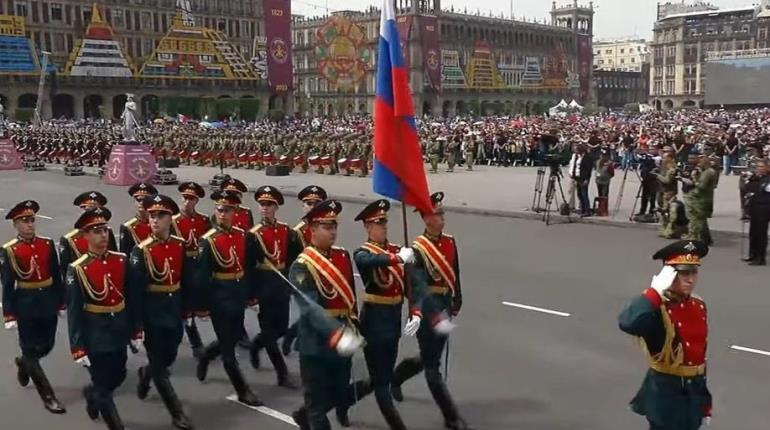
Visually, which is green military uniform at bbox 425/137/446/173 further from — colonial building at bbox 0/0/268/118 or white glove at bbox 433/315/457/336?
colonial building at bbox 0/0/268/118

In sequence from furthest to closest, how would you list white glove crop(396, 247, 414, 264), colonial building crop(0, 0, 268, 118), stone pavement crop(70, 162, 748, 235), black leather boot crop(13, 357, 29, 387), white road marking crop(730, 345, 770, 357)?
1. colonial building crop(0, 0, 268, 118)
2. stone pavement crop(70, 162, 748, 235)
3. white road marking crop(730, 345, 770, 357)
4. black leather boot crop(13, 357, 29, 387)
5. white glove crop(396, 247, 414, 264)

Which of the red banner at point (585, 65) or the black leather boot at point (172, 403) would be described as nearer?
the black leather boot at point (172, 403)

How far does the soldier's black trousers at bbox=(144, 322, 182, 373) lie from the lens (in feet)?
20.5

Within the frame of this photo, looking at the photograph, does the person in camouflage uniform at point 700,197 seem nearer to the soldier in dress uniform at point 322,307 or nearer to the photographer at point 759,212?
the photographer at point 759,212

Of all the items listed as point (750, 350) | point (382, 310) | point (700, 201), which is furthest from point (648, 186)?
point (382, 310)

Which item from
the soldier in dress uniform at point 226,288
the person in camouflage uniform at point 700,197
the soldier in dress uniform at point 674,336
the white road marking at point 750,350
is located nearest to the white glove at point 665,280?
the soldier in dress uniform at point 674,336

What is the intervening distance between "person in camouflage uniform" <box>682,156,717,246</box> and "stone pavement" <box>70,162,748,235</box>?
1833mm

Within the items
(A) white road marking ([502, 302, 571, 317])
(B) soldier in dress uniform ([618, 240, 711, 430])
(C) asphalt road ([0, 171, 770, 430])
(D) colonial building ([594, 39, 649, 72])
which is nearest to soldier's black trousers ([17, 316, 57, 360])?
(C) asphalt road ([0, 171, 770, 430])

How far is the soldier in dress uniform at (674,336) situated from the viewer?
14.5 feet

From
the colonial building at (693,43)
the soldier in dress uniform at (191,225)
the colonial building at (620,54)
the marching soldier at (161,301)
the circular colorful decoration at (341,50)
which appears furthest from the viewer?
the colonial building at (620,54)

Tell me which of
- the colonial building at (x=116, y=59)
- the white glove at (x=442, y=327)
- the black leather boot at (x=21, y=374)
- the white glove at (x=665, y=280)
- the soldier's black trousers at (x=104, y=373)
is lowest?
the black leather boot at (x=21, y=374)

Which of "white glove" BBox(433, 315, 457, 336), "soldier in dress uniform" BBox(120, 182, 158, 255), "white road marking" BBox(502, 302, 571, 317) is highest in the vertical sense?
"soldier in dress uniform" BBox(120, 182, 158, 255)

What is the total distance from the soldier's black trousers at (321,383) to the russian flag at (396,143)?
1.35m

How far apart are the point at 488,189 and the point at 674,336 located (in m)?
18.2
